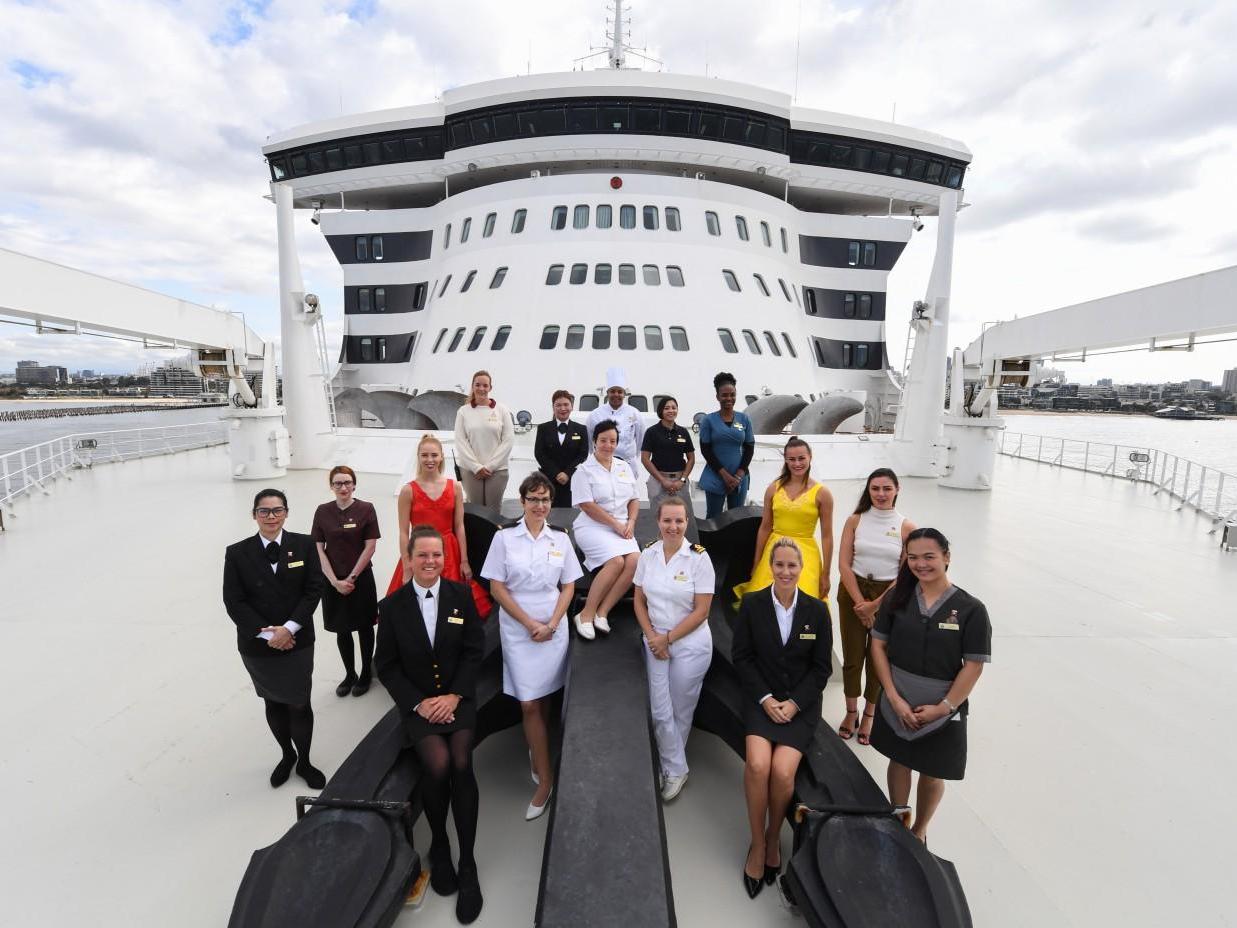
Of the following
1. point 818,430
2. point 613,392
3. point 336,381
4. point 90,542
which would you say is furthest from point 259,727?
point 336,381

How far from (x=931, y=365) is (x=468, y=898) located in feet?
46.2

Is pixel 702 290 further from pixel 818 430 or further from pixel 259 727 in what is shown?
pixel 259 727

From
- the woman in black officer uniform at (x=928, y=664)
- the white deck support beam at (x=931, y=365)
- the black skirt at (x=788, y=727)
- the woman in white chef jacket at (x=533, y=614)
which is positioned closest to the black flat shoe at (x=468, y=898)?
the woman in white chef jacket at (x=533, y=614)

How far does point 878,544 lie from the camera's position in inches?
144

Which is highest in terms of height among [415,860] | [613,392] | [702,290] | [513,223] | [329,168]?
[329,168]

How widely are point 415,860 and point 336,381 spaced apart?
21.8 metres

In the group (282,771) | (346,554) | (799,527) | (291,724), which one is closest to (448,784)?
(291,724)

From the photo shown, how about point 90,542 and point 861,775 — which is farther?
point 90,542

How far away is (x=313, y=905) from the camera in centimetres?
221

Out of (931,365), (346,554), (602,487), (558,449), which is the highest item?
(931,365)

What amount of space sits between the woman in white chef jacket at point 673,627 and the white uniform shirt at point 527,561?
461 mm

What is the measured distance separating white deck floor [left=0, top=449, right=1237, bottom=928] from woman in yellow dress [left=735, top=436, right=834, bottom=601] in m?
1.16

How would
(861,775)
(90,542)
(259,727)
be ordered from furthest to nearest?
(90,542)
(259,727)
(861,775)

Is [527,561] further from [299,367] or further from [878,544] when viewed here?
[299,367]
